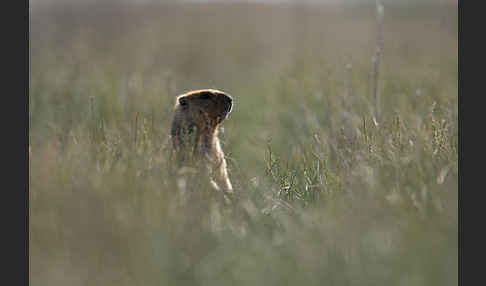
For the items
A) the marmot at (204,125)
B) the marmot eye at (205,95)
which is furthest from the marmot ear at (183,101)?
the marmot eye at (205,95)

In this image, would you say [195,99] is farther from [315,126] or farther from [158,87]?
[158,87]

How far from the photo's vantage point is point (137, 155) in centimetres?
450

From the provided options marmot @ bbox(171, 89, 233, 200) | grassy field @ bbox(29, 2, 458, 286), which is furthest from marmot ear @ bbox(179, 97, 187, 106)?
grassy field @ bbox(29, 2, 458, 286)

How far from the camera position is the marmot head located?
569 centimetres

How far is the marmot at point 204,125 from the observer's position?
209 inches

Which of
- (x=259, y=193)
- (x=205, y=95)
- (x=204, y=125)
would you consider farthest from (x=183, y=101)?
(x=259, y=193)

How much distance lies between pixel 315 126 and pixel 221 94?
2352 millimetres

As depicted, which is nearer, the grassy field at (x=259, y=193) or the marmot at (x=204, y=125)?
the grassy field at (x=259, y=193)

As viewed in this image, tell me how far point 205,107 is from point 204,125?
0.20 m

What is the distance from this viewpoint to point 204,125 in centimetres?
561

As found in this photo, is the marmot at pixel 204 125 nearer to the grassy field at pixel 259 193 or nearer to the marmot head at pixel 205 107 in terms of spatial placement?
the marmot head at pixel 205 107

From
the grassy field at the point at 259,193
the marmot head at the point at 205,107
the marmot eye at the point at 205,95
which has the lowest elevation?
the grassy field at the point at 259,193

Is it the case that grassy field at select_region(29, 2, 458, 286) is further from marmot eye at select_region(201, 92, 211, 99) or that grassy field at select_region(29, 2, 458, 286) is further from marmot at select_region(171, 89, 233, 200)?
marmot eye at select_region(201, 92, 211, 99)

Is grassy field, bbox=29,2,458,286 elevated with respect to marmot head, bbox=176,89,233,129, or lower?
lower
